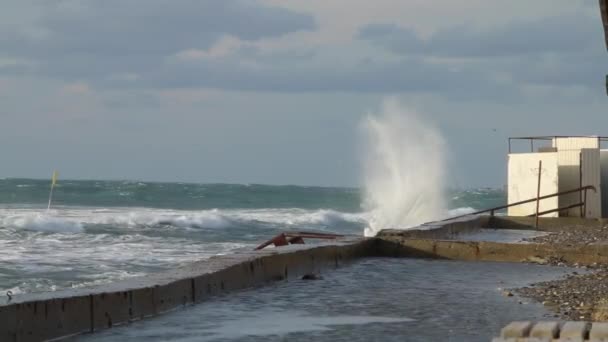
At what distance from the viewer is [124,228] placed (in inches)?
1687

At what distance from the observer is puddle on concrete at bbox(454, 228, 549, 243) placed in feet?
62.5

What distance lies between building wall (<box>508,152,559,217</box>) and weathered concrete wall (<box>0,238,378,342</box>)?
15229mm

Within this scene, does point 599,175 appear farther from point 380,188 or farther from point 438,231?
point 380,188

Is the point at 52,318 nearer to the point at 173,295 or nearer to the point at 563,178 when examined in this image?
the point at 173,295

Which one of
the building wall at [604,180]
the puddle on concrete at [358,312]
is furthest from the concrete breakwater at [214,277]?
the building wall at [604,180]

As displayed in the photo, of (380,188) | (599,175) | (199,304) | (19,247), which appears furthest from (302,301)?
(380,188)

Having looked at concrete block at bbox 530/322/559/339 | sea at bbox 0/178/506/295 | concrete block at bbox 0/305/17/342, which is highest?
concrete block at bbox 530/322/559/339

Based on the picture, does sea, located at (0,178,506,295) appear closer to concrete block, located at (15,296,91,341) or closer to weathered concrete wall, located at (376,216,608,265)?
concrete block, located at (15,296,91,341)

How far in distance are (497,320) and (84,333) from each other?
3175mm

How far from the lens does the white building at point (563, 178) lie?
1008 inches

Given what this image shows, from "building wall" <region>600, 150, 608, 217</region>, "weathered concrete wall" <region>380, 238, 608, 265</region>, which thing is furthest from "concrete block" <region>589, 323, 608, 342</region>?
"building wall" <region>600, 150, 608, 217</region>

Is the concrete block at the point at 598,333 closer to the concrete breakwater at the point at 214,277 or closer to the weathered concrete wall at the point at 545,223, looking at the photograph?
the concrete breakwater at the point at 214,277

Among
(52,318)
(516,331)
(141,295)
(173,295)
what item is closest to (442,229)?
(173,295)

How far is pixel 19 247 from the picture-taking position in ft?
102
